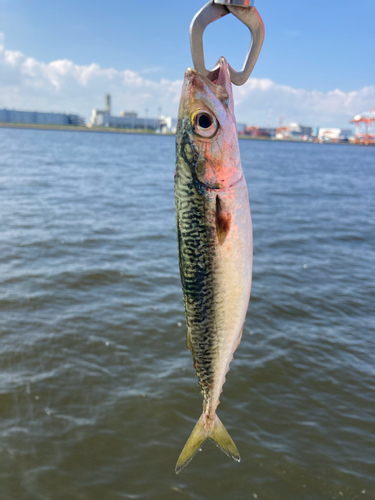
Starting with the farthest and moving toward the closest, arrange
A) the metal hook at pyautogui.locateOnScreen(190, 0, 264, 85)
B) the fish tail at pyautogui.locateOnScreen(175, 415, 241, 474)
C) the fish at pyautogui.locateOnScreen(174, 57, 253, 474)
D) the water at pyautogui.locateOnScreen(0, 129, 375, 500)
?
the water at pyautogui.locateOnScreen(0, 129, 375, 500), the fish tail at pyautogui.locateOnScreen(175, 415, 241, 474), the fish at pyautogui.locateOnScreen(174, 57, 253, 474), the metal hook at pyautogui.locateOnScreen(190, 0, 264, 85)

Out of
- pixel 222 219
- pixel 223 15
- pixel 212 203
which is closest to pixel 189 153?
pixel 212 203

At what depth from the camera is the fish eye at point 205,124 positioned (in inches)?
89.0

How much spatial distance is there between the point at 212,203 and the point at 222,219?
0.12 m

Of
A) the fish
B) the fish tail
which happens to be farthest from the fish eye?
the fish tail

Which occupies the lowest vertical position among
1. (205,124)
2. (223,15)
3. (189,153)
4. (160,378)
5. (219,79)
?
(160,378)

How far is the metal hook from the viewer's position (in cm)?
212

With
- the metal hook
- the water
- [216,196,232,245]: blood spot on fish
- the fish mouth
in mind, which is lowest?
the water

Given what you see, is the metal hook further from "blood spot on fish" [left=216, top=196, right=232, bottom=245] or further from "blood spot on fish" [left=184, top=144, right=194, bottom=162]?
"blood spot on fish" [left=216, top=196, right=232, bottom=245]

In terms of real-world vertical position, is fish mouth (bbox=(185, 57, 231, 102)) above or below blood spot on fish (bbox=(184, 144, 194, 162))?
above

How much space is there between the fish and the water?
4426 mm

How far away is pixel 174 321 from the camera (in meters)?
9.82

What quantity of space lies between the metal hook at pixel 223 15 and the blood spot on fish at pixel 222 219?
80 centimetres

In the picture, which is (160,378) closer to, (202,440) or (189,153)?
(202,440)

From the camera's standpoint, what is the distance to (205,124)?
7.48 feet
